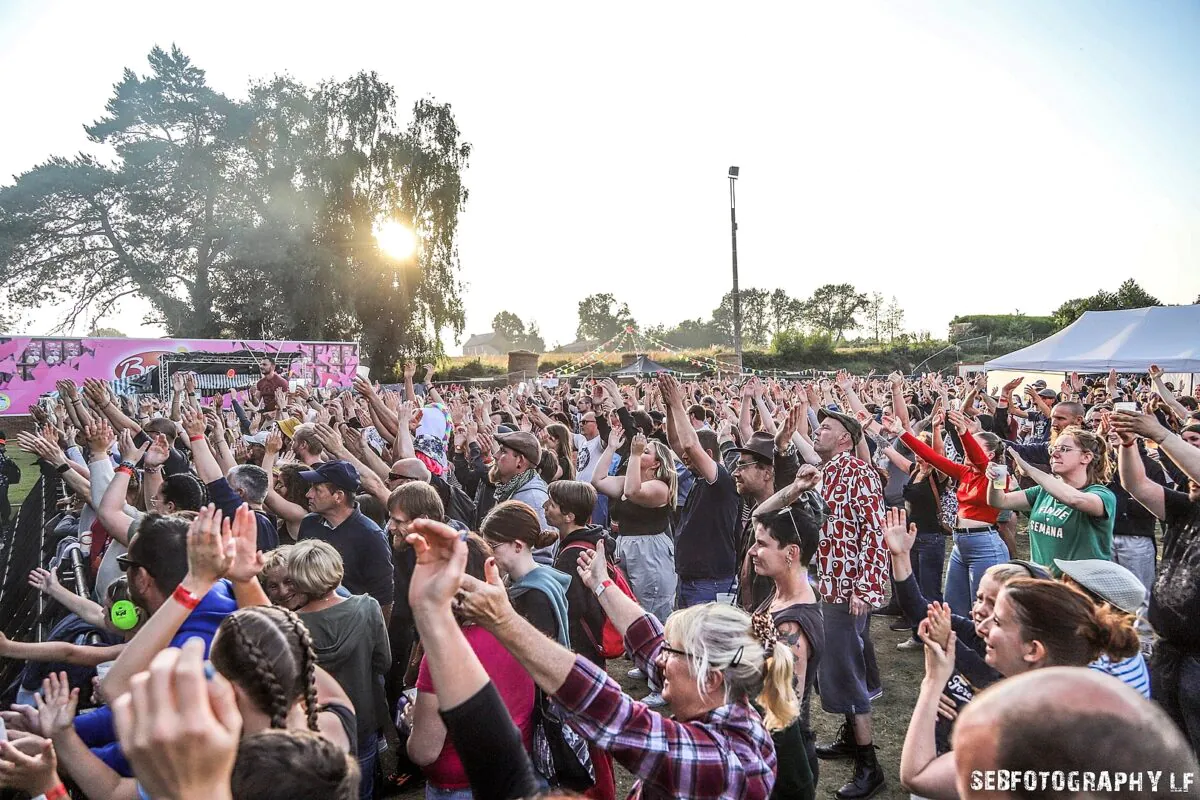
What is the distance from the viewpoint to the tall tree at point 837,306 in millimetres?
81375

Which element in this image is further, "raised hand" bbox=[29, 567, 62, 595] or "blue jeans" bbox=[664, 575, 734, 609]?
"blue jeans" bbox=[664, 575, 734, 609]

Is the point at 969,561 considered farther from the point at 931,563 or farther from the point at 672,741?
the point at 672,741

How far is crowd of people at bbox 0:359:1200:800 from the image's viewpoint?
1258mm

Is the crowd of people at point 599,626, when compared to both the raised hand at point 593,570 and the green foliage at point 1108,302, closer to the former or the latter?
the raised hand at point 593,570

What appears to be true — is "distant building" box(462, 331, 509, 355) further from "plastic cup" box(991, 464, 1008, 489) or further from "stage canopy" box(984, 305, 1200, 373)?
"plastic cup" box(991, 464, 1008, 489)

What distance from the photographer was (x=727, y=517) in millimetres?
4836

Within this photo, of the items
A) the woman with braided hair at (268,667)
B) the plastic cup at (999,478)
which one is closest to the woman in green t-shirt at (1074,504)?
the plastic cup at (999,478)

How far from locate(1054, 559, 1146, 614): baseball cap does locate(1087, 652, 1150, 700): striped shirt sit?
166 millimetres

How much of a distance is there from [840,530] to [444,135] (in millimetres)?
28952

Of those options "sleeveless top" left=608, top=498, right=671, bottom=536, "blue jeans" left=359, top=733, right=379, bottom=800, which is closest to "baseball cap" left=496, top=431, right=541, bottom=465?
"sleeveless top" left=608, top=498, right=671, bottom=536

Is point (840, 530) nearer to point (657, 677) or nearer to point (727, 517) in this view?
point (727, 517)

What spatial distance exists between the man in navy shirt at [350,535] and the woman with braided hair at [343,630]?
0.88m

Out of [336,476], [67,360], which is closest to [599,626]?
[336,476]

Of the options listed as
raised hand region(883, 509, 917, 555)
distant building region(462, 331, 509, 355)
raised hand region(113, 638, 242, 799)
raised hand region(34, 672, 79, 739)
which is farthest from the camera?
distant building region(462, 331, 509, 355)
